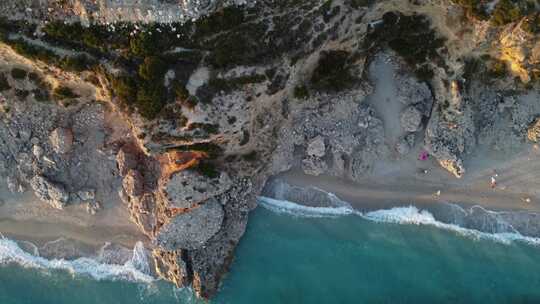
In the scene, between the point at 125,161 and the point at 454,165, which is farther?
the point at 454,165

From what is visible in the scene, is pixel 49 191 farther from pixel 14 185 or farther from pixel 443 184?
pixel 443 184

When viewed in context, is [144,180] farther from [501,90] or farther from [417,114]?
[501,90]

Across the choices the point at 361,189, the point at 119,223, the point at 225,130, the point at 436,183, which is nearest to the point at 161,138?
the point at 225,130

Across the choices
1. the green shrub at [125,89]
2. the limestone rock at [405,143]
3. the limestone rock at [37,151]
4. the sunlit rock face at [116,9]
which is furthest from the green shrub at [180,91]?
the limestone rock at [405,143]

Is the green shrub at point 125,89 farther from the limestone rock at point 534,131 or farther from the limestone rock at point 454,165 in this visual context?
the limestone rock at point 534,131

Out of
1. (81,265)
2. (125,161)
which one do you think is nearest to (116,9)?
(125,161)
